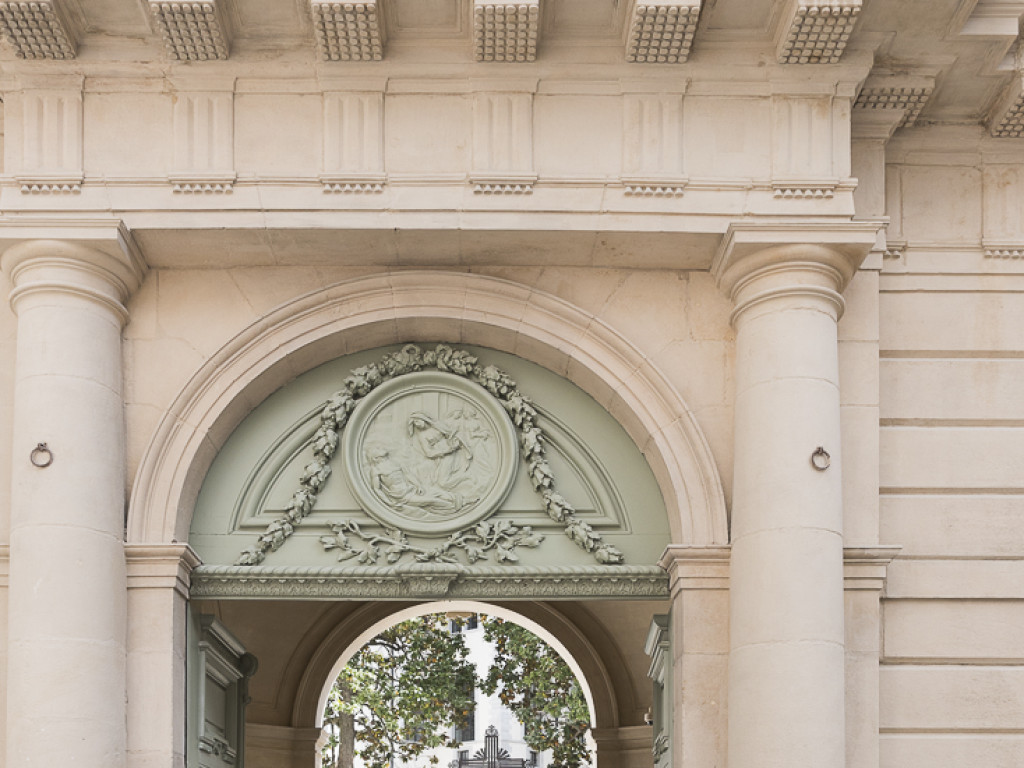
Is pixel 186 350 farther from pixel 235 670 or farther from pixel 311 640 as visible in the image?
pixel 311 640

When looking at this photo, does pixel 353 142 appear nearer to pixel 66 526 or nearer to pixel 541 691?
pixel 66 526

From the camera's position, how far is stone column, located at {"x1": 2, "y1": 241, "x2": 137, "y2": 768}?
385 inches

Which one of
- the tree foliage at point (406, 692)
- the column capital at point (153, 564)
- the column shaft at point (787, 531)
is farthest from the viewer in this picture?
the tree foliage at point (406, 692)

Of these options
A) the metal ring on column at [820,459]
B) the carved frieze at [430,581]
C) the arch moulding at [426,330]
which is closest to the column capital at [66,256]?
the arch moulding at [426,330]

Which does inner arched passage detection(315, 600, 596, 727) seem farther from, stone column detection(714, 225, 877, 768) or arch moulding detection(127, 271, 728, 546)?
stone column detection(714, 225, 877, 768)

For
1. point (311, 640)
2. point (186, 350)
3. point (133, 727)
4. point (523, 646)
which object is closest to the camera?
point (133, 727)

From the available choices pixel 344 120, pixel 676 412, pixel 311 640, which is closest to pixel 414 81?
pixel 344 120

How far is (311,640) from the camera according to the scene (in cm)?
1875

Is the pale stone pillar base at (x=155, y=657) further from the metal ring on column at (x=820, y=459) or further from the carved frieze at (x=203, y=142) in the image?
the metal ring on column at (x=820, y=459)

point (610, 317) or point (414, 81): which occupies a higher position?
point (414, 81)

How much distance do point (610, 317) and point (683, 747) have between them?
123 inches

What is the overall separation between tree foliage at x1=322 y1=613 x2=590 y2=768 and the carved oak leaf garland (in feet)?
65.2

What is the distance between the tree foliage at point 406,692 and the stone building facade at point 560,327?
1973cm

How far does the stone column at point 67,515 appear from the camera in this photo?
9789mm
